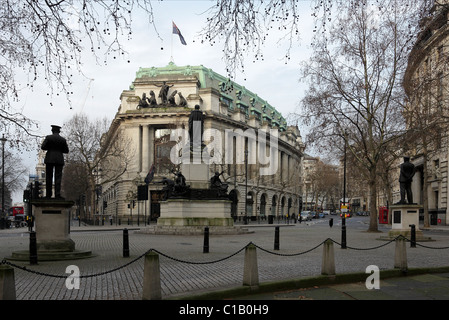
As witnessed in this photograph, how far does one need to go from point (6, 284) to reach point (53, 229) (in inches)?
312

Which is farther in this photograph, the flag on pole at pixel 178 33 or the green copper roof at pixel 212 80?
the green copper roof at pixel 212 80

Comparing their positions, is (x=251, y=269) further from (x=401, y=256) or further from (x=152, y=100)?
(x=152, y=100)

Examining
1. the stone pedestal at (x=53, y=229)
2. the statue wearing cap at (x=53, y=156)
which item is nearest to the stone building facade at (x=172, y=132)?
the statue wearing cap at (x=53, y=156)

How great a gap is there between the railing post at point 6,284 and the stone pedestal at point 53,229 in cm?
734

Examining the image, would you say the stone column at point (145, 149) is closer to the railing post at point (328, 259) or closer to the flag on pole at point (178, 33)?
the flag on pole at point (178, 33)

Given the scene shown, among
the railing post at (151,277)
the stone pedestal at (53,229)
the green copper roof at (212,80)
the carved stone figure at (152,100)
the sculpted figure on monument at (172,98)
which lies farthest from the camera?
the green copper roof at (212,80)

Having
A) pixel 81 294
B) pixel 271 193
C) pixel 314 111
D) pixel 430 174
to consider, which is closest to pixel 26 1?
pixel 81 294

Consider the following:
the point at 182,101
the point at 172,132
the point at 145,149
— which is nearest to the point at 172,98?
the point at 182,101

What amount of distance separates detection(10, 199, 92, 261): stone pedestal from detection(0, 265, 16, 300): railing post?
7336mm

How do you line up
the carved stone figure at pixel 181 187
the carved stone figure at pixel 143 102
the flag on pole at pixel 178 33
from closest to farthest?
1. the carved stone figure at pixel 181 187
2. the flag on pole at pixel 178 33
3. the carved stone figure at pixel 143 102

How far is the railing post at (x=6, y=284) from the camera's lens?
5.51 meters

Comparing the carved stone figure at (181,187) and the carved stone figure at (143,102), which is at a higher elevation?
the carved stone figure at (143,102)
